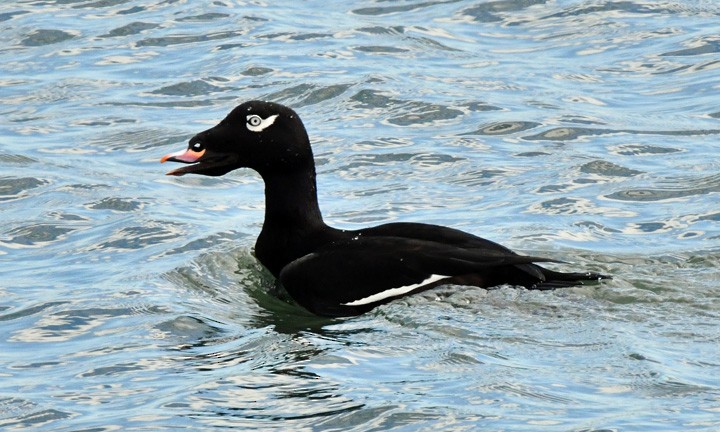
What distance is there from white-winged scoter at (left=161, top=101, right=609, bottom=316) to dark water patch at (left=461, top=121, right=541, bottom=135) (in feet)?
13.4

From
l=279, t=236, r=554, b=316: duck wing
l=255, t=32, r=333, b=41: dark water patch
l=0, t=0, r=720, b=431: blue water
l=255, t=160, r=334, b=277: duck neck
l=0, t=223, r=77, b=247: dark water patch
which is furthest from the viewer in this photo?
l=255, t=32, r=333, b=41: dark water patch

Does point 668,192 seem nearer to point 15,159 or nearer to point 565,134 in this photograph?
point 565,134

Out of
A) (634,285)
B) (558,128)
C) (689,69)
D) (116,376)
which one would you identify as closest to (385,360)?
(116,376)

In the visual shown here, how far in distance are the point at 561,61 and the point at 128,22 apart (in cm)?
475

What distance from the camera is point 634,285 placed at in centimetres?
935

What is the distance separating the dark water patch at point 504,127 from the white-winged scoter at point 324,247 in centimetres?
409

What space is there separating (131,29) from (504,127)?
16.4 ft

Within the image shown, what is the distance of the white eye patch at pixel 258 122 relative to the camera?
A: 966 centimetres

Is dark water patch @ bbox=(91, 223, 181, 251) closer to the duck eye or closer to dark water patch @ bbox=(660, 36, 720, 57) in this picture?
the duck eye

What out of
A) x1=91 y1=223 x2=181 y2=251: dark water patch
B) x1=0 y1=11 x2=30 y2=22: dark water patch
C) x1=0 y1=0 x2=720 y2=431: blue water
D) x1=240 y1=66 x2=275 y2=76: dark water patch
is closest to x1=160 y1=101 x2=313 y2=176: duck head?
x1=0 y1=0 x2=720 y2=431: blue water

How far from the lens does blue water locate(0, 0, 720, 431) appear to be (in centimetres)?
766

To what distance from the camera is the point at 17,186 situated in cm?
1230

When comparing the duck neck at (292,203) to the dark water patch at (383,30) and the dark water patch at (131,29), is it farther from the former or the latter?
the dark water patch at (131,29)

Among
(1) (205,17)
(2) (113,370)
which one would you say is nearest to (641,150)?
(2) (113,370)
